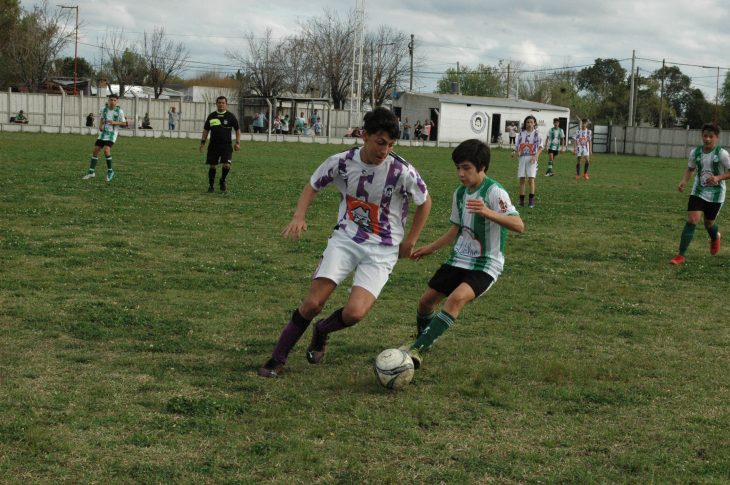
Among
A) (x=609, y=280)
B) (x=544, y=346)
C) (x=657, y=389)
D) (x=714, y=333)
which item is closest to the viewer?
(x=657, y=389)

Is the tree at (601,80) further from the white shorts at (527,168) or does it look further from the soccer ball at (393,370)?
the soccer ball at (393,370)

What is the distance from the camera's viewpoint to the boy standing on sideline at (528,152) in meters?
18.3

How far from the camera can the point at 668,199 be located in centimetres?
2141

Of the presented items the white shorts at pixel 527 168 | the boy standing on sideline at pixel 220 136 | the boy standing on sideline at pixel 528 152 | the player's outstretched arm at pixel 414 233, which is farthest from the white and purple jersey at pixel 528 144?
the player's outstretched arm at pixel 414 233

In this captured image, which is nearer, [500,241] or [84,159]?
[500,241]

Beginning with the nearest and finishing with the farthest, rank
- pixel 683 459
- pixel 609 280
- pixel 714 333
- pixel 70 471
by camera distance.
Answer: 1. pixel 70 471
2. pixel 683 459
3. pixel 714 333
4. pixel 609 280

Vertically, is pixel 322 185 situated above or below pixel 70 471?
above

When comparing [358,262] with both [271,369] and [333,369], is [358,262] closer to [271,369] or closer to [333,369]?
[333,369]

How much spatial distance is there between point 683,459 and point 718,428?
65 cm

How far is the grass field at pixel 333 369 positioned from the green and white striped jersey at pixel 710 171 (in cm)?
94

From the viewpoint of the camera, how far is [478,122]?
59312 mm

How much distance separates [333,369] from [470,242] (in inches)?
54.5

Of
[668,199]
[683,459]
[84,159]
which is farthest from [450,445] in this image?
[84,159]

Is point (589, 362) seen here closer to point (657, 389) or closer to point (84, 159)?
point (657, 389)
